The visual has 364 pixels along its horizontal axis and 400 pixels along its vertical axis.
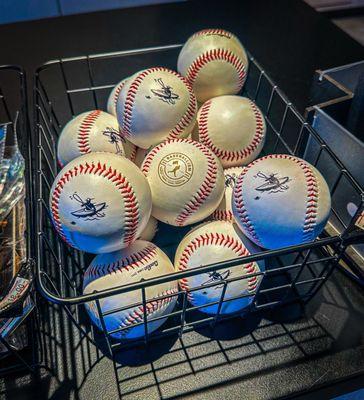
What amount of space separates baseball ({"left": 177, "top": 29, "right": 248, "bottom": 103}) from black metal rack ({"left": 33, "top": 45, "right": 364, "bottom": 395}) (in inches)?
1.8

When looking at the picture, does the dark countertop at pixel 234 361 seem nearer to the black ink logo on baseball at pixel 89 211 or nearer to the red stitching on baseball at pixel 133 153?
the black ink logo on baseball at pixel 89 211

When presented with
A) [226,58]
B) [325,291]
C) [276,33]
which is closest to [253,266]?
[325,291]

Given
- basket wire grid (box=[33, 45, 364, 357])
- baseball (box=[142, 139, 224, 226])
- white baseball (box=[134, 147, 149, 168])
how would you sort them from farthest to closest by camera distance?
white baseball (box=[134, 147, 149, 168]), baseball (box=[142, 139, 224, 226]), basket wire grid (box=[33, 45, 364, 357])

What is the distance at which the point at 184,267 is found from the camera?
54 centimetres

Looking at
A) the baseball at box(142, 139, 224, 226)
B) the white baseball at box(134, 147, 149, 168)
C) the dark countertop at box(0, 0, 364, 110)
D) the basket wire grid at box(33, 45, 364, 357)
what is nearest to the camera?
the basket wire grid at box(33, 45, 364, 357)

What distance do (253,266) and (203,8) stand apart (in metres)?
1.08

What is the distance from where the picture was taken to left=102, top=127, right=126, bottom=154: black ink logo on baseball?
0.64 metres

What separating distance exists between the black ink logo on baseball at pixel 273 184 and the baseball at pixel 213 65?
0.27 metres

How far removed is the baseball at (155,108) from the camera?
23.6 inches

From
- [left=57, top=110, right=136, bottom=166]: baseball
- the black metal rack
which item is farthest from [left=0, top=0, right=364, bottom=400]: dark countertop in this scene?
[left=57, top=110, right=136, bottom=166]: baseball

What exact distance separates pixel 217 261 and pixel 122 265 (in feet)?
0.43

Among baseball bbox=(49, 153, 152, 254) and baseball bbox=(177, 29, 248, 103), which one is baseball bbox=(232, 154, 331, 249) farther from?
baseball bbox=(177, 29, 248, 103)

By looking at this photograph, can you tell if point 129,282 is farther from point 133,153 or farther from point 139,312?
point 133,153

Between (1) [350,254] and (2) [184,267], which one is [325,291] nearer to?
(1) [350,254]
